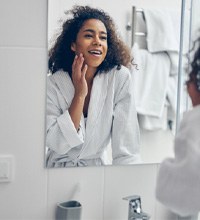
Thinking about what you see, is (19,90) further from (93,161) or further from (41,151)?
(93,161)

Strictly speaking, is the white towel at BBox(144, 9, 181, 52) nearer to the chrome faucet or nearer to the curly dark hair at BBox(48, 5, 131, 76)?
the curly dark hair at BBox(48, 5, 131, 76)

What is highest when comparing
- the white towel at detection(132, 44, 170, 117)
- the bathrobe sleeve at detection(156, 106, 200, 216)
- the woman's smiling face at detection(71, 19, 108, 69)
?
the woman's smiling face at detection(71, 19, 108, 69)

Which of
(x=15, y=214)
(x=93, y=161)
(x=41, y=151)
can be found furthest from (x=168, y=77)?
(x=15, y=214)

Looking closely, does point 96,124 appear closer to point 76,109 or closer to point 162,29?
point 76,109

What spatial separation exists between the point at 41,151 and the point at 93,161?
0.56ft

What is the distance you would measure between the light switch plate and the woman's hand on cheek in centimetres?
27

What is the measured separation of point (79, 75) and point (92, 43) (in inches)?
4.1

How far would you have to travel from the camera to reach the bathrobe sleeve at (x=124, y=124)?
1238 millimetres

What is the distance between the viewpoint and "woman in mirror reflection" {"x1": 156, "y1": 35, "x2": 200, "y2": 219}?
67cm

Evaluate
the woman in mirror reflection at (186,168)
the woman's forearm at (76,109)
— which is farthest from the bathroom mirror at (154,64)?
the woman in mirror reflection at (186,168)

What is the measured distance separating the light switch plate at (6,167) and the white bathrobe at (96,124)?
0.11 meters

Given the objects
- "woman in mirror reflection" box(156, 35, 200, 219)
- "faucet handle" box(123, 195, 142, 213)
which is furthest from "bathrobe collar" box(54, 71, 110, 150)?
"woman in mirror reflection" box(156, 35, 200, 219)

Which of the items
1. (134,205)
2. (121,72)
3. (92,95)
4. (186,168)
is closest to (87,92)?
(92,95)

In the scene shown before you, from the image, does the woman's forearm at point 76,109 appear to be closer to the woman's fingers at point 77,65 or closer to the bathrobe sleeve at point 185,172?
the woman's fingers at point 77,65
